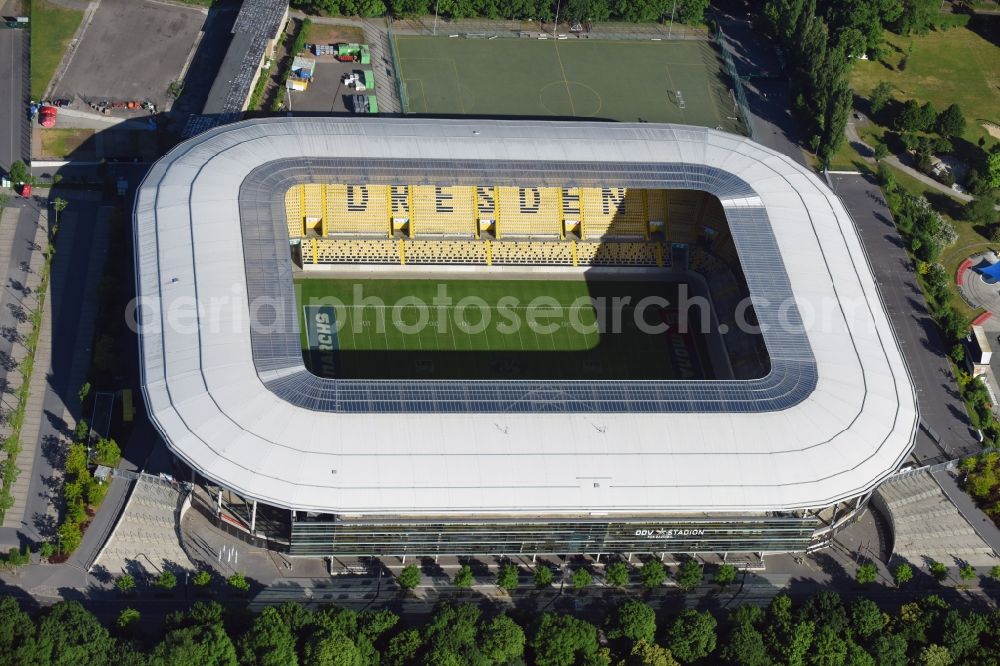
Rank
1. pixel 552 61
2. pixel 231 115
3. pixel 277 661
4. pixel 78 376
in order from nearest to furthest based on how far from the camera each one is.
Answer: pixel 277 661 < pixel 78 376 < pixel 231 115 < pixel 552 61

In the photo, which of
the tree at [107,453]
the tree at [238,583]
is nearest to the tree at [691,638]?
the tree at [238,583]

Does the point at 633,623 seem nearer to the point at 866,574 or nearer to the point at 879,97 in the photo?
the point at 866,574

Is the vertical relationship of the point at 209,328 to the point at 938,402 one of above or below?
above

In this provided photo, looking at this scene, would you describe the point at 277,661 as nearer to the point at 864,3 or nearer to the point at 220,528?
the point at 220,528

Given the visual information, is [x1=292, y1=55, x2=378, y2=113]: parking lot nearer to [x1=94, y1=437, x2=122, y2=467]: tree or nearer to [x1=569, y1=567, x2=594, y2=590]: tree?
[x1=94, y1=437, x2=122, y2=467]: tree

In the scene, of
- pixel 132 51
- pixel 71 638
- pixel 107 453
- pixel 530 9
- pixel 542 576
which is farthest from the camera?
pixel 530 9

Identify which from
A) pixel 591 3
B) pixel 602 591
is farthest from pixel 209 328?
pixel 591 3

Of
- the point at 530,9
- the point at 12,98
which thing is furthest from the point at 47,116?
the point at 530,9
